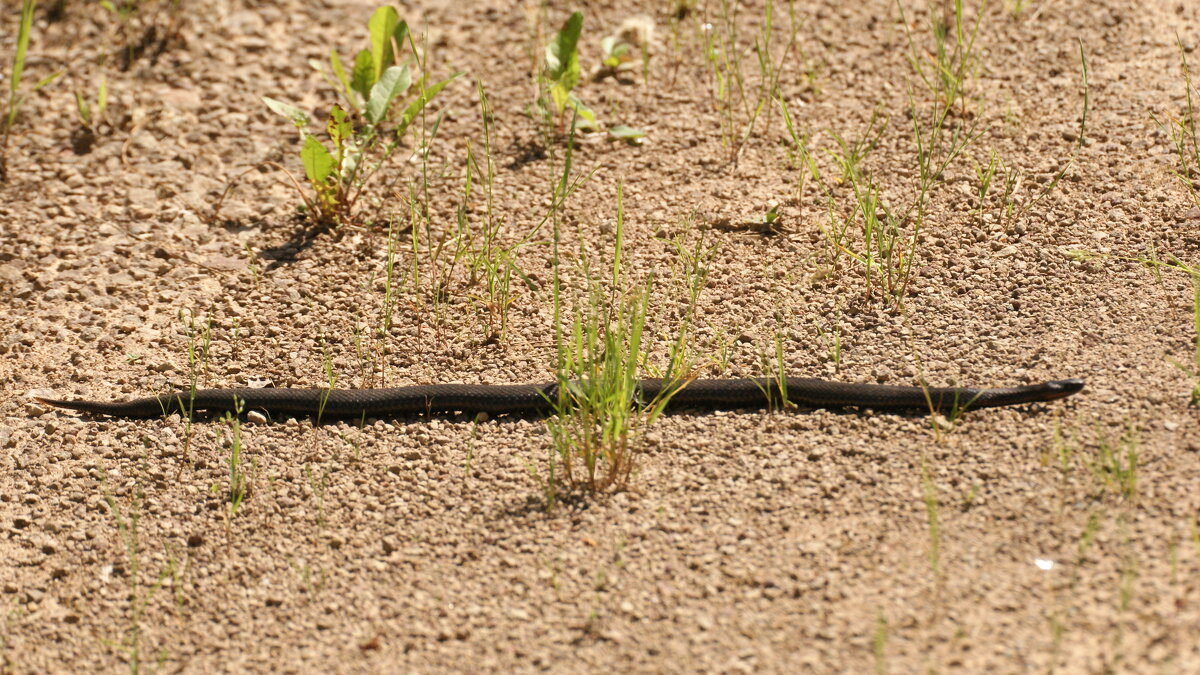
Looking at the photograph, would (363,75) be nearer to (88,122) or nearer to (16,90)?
(88,122)

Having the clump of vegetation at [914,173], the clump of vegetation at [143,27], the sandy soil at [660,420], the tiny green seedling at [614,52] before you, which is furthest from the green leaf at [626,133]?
the clump of vegetation at [143,27]

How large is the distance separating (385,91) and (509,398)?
191 cm

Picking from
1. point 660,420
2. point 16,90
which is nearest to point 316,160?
point 660,420

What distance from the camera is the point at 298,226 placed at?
5.27 m

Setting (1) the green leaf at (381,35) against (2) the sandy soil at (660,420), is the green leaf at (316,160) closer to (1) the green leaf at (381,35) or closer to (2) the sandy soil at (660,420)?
(2) the sandy soil at (660,420)

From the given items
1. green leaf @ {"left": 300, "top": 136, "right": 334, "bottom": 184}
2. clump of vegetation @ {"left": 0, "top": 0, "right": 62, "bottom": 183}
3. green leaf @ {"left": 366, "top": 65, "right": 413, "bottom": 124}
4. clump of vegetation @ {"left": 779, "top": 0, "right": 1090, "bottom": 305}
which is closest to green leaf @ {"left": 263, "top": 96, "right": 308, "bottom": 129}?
green leaf @ {"left": 300, "top": 136, "right": 334, "bottom": 184}

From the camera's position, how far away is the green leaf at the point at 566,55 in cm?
552

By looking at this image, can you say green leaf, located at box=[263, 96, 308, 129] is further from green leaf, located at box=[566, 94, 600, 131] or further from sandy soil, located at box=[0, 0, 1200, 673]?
green leaf, located at box=[566, 94, 600, 131]

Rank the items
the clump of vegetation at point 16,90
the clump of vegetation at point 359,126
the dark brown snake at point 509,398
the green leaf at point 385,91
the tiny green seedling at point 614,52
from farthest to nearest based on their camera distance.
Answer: the tiny green seedling at point 614,52, the clump of vegetation at point 16,90, the green leaf at point 385,91, the clump of vegetation at point 359,126, the dark brown snake at point 509,398

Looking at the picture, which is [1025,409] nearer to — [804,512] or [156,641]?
[804,512]

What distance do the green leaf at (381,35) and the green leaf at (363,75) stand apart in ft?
0.06

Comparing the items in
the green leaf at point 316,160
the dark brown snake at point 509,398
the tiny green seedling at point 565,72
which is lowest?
the dark brown snake at point 509,398

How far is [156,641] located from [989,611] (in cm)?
A: 237

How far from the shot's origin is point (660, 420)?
4109 mm
